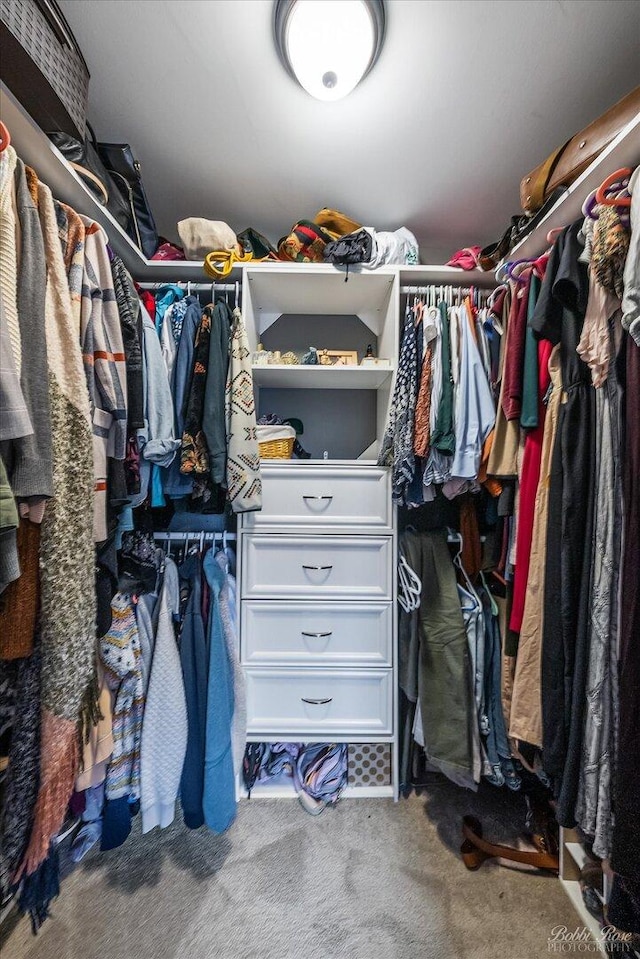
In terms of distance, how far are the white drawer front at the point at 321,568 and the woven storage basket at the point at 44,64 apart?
131 cm

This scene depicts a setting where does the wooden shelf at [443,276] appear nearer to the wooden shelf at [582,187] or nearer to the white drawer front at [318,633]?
the wooden shelf at [582,187]

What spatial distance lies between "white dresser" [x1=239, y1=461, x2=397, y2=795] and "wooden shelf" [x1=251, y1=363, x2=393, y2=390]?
365 mm

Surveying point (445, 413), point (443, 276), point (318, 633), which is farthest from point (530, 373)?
point (318, 633)

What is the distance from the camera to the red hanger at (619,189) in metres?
0.74

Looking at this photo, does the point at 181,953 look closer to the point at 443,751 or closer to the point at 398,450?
the point at 443,751

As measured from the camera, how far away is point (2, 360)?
1.89ft

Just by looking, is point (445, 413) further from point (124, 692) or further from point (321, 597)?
point (124, 692)

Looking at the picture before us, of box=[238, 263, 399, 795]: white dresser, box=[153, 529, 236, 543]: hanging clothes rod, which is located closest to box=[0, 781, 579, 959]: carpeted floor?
box=[238, 263, 399, 795]: white dresser

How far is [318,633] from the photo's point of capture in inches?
55.1

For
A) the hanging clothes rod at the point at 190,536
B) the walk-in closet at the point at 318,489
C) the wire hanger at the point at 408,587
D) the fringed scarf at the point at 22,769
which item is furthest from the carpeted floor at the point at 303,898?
the hanging clothes rod at the point at 190,536

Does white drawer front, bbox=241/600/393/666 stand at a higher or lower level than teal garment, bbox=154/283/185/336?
lower

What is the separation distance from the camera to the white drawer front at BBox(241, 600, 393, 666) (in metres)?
1.39

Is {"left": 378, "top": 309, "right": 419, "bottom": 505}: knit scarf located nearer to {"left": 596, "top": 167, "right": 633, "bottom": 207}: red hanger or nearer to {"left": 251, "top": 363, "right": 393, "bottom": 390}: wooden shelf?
{"left": 251, "top": 363, "right": 393, "bottom": 390}: wooden shelf

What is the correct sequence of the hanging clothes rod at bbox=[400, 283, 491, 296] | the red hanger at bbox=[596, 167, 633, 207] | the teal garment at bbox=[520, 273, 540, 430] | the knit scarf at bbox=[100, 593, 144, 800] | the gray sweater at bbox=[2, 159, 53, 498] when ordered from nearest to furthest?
the gray sweater at bbox=[2, 159, 53, 498] < the red hanger at bbox=[596, 167, 633, 207] < the teal garment at bbox=[520, 273, 540, 430] < the knit scarf at bbox=[100, 593, 144, 800] < the hanging clothes rod at bbox=[400, 283, 491, 296]
